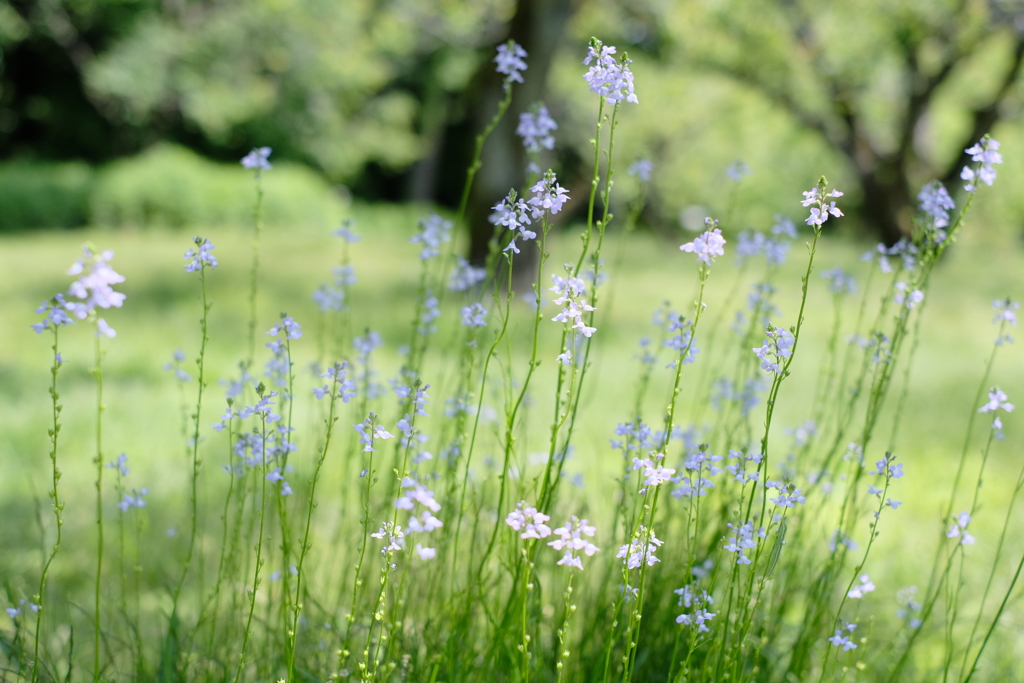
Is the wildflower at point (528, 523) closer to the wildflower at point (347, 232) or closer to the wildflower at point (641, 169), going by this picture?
the wildflower at point (347, 232)

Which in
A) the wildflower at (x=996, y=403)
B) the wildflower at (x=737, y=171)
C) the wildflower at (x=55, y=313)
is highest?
the wildflower at (x=737, y=171)

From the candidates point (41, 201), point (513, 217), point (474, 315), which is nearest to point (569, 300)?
point (513, 217)

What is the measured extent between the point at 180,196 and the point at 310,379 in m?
11.2

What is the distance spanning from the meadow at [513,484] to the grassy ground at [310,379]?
1.2 inches

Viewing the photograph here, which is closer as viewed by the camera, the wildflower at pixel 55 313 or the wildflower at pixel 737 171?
the wildflower at pixel 55 313

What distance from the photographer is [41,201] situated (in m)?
14.2

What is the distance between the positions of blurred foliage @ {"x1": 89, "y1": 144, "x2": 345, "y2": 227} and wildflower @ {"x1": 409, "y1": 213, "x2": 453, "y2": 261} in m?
12.4

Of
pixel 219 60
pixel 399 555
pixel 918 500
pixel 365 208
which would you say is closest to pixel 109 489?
pixel 399 555

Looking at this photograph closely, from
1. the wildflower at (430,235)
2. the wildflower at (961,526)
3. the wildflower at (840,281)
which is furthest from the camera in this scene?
the wildflower at (840,281)

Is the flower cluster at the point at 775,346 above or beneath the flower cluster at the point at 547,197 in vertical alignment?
beneath

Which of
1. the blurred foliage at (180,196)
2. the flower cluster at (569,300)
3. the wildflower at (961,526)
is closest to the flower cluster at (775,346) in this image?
the flower cluster at (569,300)

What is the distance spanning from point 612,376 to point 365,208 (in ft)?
57.4

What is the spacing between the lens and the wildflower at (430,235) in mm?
2215

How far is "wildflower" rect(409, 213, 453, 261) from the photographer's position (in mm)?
2215
